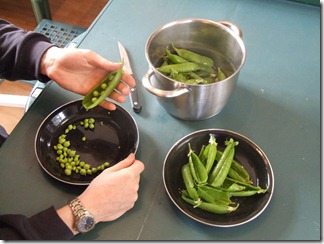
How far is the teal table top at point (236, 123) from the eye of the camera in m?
0.77

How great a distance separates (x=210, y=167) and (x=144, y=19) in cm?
64

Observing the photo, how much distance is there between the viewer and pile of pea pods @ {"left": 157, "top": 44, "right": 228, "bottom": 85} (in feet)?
3.07

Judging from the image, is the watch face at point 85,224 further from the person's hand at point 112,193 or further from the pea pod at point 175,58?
the pea pod at point 175,58

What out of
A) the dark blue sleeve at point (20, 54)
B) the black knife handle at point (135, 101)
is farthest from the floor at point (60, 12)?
the black knife handle at point (135, 101)

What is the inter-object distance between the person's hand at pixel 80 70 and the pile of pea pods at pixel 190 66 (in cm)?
12

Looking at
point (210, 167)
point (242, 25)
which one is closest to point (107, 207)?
point (210, 167)

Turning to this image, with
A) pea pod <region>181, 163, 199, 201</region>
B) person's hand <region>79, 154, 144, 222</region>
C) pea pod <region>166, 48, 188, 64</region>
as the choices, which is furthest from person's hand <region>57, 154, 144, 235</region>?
pea pod <region>166, 48, 188, 64</region>

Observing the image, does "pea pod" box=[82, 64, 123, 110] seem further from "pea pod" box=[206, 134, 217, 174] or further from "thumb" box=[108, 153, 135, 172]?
"pea pod" box=[206, 134, 217, 174]

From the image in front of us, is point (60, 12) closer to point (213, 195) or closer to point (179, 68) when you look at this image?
point (179, 68)

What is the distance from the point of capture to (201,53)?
3.32 feet

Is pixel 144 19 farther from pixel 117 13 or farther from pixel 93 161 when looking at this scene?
pixel 93 161

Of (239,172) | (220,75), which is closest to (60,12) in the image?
(220,75)

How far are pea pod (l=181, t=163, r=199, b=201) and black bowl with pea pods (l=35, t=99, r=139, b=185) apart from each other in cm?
13

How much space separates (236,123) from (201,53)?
23cm
